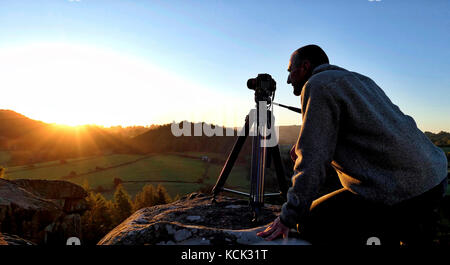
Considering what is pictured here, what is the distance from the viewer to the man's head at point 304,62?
2.29m

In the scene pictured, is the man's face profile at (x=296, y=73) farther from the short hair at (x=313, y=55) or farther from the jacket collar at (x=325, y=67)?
the jacket collar at (x=325, y=67)

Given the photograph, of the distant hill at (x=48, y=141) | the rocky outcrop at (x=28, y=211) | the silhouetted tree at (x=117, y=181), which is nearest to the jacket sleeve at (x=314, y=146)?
the rocky outcrop at (x=28, y=211)

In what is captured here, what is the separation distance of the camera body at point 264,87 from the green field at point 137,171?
3461 centimetres

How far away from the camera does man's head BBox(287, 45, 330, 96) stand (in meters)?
2.29

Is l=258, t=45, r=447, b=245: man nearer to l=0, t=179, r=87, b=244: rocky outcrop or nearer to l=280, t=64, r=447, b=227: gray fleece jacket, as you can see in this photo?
l=280, t=64, r=447, b=227: gray fleece jacket

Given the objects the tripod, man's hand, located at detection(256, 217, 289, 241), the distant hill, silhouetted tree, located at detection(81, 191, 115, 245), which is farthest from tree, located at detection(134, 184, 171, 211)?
man's hand, located at detection(256, 217, 289, 241)

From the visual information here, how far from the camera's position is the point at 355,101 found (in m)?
1.79

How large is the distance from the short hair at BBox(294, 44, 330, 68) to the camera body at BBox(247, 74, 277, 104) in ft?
4.06

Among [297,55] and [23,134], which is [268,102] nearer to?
[297,55]

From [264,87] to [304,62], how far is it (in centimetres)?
126

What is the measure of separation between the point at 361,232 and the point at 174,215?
2.59 meters

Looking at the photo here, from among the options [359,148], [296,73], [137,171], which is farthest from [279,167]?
[137,171]

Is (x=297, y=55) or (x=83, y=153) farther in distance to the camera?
(x=83, y=153)
